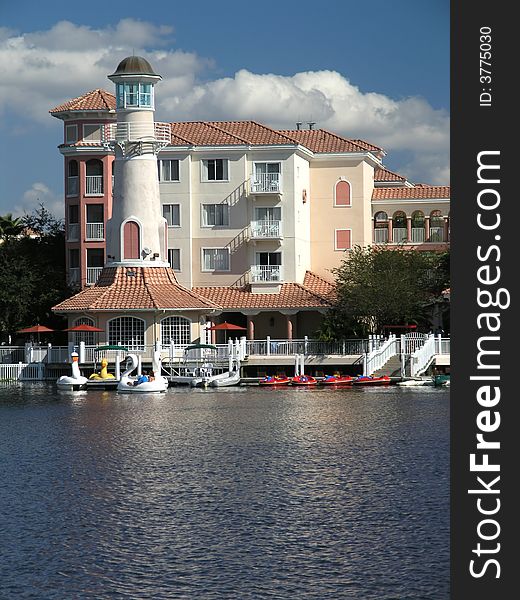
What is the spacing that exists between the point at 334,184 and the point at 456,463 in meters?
67.9

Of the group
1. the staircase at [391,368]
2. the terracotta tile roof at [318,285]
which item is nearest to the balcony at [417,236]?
the terracotta tile roof at [318,285]

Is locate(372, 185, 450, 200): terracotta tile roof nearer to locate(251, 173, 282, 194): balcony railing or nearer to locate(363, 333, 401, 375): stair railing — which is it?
locate(251, 173, 282, 194): balcony railing

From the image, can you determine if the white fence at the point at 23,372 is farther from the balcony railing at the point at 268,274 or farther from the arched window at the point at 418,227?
the arched window at the point at 418,227

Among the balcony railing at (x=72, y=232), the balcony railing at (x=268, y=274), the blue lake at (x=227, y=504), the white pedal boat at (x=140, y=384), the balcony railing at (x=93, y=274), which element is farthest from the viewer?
the balcony railing at (x=72, y=232)

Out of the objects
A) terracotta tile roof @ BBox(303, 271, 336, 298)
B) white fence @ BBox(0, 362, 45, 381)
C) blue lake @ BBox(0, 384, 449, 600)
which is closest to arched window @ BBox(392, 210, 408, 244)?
terracotta tile roof @ BBox(303, 271, 336, 298)

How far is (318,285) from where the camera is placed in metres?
81.8

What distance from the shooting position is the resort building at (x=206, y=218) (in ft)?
243

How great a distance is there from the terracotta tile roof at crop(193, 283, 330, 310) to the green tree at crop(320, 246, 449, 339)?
1598 millimetres

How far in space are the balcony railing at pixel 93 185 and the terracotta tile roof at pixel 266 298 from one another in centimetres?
873

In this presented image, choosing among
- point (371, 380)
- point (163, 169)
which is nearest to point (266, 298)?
point (163, 169)

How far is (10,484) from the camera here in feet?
119

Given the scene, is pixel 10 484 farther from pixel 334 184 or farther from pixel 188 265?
pixel 334 184

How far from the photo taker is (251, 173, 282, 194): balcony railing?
80.2 meters

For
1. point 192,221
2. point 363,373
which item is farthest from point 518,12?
point 192,221
